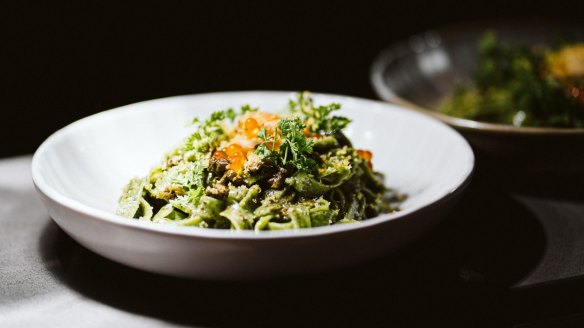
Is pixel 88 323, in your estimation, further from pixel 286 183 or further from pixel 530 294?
pixel 530 294

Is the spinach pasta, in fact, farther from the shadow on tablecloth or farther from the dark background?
the dark background

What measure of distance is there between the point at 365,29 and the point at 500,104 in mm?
2795

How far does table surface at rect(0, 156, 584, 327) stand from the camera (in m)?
1.85

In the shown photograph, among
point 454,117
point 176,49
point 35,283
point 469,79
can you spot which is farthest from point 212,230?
point 176,49

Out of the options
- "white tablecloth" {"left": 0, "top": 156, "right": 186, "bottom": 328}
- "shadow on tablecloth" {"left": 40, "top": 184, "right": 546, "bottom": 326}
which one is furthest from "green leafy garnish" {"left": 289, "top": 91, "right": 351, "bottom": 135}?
"white tablecloth" {"left": 0, "top": 156, "right": 186, "bottom": 328}

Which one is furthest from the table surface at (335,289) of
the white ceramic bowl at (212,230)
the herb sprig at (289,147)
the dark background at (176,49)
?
the dark background at (176,49)

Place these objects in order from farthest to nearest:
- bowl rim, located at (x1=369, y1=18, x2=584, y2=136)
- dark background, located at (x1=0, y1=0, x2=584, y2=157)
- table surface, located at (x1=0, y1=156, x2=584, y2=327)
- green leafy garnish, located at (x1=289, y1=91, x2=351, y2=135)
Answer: dark background, located at (x1=0, y1=0, x2=584, y2=157) < bowl rim, located at (x1=369, y1=18, x2=584, y2=136) < green leafy garnish, located at (x1=289, y1=91, x2=351, y2=135) < table surface, located at (x1=0, y1=156, x2=584, y2=327)

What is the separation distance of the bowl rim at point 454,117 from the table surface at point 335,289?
0.54 metres

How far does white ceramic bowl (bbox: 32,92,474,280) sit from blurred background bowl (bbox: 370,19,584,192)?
1.08 ft

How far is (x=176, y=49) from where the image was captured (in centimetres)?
526

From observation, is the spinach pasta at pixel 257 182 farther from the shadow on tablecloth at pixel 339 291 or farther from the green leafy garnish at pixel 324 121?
the shadow on tablecloth at pixel 339 291

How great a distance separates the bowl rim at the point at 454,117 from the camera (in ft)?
9.10

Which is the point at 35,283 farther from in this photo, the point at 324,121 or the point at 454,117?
the point at 454,117

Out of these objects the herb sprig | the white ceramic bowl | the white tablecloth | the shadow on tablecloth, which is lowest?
the white tablecloth
